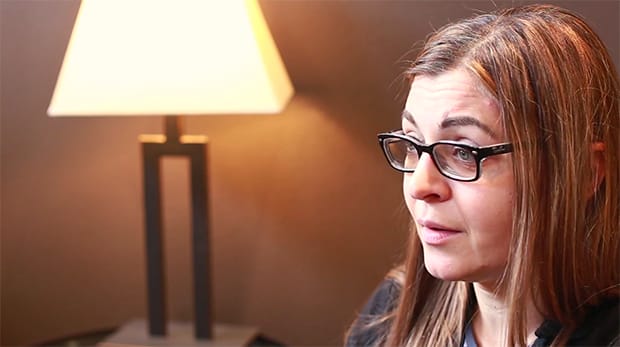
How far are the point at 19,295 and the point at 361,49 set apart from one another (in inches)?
36.9

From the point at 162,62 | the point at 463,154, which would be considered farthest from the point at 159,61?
the point at 463,154

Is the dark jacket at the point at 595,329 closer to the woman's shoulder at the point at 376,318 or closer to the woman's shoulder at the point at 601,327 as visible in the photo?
→ the woman's shoulder at the point at 601,327

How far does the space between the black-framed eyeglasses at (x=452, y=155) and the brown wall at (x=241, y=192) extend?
500 millimetres

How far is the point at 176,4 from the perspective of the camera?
3.90 ft

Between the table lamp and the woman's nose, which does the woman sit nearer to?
the woman's nose

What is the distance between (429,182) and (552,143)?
14 cm

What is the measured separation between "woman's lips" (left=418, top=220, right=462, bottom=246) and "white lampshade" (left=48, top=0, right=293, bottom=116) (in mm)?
408

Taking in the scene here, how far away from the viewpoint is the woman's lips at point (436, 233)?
0.88 m

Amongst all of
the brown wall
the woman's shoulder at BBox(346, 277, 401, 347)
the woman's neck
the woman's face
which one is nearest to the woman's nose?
the woman's face

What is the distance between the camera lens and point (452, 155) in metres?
0.87

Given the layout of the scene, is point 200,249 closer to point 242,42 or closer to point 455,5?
point 242,42

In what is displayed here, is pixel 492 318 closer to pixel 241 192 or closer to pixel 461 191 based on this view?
pixel 461 191

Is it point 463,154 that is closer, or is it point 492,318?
point 463,154

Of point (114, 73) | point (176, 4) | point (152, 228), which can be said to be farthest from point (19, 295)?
point (176, 4)
